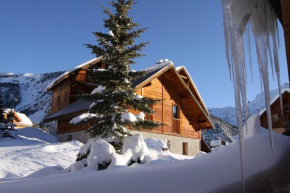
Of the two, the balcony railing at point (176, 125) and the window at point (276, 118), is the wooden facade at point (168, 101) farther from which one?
the window at point (276, 118)

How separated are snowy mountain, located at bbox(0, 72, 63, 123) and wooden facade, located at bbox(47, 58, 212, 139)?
76410 mm

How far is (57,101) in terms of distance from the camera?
20.4m

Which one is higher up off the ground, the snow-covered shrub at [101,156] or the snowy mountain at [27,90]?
the snowy mountain at [27,90]

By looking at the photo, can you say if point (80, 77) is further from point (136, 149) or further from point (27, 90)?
point (27, 90)

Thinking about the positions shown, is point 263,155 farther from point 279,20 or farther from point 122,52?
point 122,52

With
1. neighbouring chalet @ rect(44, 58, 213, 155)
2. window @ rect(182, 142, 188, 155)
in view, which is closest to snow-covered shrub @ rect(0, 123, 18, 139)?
neighbouring chalet @ rect(44, 58, 213, 155)

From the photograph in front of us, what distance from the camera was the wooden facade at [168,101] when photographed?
17.3 metres

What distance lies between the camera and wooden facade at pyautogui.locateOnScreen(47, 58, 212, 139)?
56.8 feet

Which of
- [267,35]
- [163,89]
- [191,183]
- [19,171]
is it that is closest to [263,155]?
[191,183]

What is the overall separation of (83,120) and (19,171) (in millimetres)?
3170

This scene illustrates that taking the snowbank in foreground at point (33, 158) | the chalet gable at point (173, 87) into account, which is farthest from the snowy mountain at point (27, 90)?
the snowbank in foreground at point (33, 158)

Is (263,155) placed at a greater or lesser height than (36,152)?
greater

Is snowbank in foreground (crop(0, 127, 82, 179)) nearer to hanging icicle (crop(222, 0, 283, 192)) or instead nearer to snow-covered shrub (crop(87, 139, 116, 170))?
snow-covered shrub (crop(87, 139, 116, 170))

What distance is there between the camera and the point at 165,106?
1791 cm
